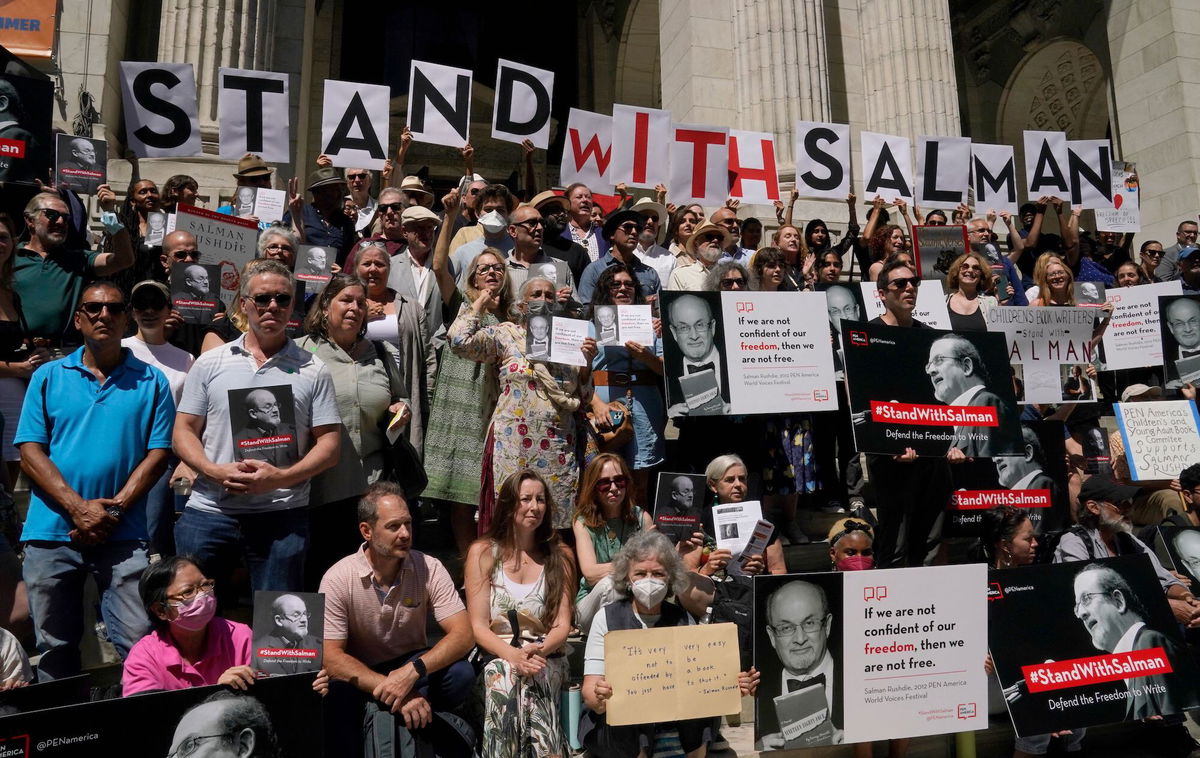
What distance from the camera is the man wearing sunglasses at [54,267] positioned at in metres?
5.95

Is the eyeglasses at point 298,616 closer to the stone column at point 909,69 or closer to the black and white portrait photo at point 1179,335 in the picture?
the black and white portrait photo at point 1179,335

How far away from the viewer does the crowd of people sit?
448cm

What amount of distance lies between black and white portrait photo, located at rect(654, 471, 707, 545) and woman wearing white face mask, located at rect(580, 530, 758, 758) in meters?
0.52

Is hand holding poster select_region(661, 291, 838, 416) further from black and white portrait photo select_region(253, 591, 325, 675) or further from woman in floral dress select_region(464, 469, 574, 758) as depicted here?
black and white portrait photo select_region(253, 591, 325, 675)

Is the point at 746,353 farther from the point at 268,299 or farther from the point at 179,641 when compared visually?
the point at 179,641

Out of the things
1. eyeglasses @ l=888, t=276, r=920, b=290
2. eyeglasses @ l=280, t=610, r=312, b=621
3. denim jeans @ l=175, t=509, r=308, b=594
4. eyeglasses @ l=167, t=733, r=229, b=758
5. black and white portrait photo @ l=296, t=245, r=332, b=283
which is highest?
black and white portrait photo @ l=296, t=245, r=332, b=283

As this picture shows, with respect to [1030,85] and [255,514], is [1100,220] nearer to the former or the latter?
[255,514]

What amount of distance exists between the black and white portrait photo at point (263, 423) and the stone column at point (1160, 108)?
1495cm

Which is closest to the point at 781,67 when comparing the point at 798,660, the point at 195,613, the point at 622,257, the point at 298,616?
the point at 622,257

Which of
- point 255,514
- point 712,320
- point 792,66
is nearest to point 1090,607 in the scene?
point 712,320

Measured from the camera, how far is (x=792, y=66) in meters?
13.0

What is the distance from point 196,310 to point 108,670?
2469 mm

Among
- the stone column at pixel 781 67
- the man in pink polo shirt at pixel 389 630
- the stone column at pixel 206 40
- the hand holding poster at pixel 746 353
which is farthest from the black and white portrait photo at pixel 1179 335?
the stone column at pixel 206 40

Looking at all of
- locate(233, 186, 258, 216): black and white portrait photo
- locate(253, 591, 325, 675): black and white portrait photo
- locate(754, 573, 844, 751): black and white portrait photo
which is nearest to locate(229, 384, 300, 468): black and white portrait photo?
locate(253, 591, 325, 675): black and white portrait photo
